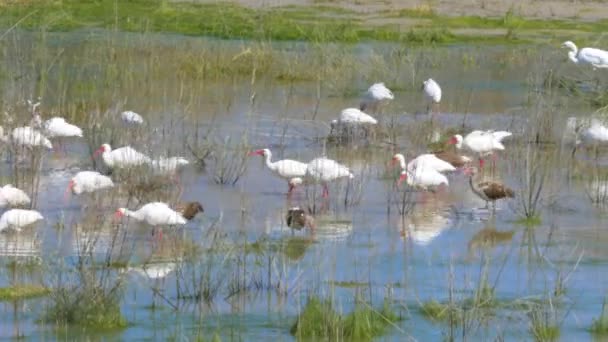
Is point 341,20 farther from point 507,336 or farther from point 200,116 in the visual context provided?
point 507,336

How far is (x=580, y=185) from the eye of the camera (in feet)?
45.6

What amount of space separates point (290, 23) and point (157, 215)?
1618 centimetres

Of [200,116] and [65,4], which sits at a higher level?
[65,4]

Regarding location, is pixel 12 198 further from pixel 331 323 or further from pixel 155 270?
pixel 331 323

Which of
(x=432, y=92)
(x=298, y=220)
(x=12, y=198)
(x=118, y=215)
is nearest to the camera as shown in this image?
(x=118, y=215)

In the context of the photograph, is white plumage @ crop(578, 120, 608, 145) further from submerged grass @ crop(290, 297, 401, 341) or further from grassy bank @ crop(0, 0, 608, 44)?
grassy bank @ crop(0, 0, 608, 44)

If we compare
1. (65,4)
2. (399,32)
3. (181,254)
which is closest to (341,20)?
(399,32)

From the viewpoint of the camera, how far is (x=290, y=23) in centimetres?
2675

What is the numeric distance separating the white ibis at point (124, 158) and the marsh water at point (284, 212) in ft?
0.64

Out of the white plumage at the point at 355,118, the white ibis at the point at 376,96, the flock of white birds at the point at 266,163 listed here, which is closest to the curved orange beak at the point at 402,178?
the flock of white birds at the point at 266,163

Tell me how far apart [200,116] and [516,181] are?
5047mm

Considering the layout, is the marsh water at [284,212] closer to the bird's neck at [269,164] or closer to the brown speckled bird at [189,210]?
the brown speckled bird at [189,210]

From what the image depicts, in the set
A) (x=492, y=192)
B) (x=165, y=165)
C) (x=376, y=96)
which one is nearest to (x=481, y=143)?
(x=492, y=192)

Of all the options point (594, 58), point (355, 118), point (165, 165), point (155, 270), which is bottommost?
point (155, 270)
